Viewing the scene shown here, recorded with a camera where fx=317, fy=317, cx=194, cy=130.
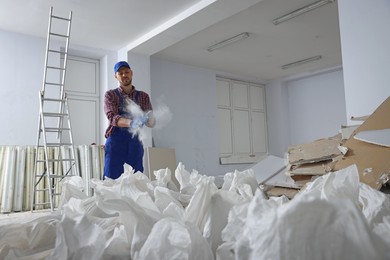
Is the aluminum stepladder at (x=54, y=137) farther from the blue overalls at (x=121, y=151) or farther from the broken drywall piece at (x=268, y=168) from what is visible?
the broken drywall piece at (x=268, y=168)

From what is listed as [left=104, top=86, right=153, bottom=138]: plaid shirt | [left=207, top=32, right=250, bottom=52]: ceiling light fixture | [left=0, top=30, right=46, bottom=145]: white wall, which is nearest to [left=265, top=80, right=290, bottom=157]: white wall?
[left=207, top=32, right=250, bottom=52]: ceiling light fixture

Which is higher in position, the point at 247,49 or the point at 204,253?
the point at 247,49

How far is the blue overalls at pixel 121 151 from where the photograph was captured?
2887 millimetres

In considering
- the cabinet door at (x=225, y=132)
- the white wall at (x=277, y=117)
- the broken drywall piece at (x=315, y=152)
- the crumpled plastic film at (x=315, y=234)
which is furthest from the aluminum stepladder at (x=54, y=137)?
the white wall at (x=277, y=117)

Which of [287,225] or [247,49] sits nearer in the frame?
[287,225]

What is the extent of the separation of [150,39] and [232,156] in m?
4.01

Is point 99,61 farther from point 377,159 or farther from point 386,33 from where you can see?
point 377,159

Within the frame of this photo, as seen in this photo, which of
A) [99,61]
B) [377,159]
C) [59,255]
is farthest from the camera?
[99,61]

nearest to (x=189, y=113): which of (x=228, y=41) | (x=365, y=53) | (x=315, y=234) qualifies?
(x=228, y=41)

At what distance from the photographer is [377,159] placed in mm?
1266

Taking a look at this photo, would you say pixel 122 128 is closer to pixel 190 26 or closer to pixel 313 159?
pixel 313 159

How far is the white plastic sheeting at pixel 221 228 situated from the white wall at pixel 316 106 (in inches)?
336

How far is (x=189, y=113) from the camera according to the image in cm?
750

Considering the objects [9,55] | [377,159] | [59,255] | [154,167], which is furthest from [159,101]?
[59,255]
